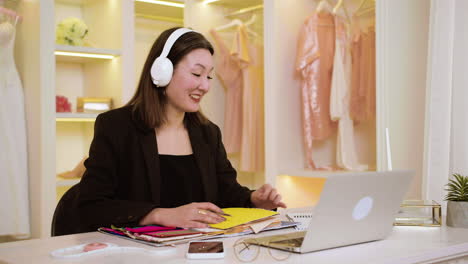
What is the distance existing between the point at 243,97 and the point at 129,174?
7.97 feet

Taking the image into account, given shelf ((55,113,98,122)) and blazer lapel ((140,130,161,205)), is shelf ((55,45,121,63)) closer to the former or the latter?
shelf ((55,113,98,122))

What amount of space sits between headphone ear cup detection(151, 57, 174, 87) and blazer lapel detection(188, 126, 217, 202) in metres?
0.22

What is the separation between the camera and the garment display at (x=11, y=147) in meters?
3.39

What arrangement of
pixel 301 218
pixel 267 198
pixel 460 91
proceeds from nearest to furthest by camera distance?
pixel 301 218, pixel 267 198, pixel 460 91

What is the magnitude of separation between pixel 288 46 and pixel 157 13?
106 centimetres

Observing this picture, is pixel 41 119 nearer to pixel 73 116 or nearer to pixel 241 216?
pixel 73 116

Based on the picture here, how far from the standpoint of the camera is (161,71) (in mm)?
1889

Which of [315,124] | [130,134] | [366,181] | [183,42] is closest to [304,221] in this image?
[366,181]

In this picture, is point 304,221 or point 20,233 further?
point 20,233

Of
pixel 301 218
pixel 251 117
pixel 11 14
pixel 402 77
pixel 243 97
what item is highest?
pixel 11 14

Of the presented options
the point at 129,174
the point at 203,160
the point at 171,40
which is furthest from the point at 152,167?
the point at 171,40

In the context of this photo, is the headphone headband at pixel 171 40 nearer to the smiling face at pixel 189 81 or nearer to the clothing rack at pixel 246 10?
the smiling face at pixel 189 81

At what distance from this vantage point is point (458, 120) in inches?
98.9

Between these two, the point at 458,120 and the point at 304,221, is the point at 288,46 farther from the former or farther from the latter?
the point at 304,221
